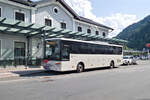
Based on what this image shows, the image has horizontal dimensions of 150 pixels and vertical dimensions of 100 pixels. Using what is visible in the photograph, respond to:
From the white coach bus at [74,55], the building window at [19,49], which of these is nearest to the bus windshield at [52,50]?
the white coach bus at [74,55]

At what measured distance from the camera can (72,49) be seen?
44.2 ft

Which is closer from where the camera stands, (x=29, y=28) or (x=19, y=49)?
(x=29, y=28)

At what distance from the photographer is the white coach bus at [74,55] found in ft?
41.2

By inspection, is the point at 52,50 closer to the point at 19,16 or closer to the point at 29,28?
the point at 29,28

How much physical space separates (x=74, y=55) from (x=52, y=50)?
2.07 m

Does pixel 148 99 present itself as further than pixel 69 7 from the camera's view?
No

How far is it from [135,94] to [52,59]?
25.6 feet

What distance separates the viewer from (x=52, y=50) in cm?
1290

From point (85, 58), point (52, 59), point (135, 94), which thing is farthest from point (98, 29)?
point (135, 94)

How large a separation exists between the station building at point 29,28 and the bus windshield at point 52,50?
9.74ft

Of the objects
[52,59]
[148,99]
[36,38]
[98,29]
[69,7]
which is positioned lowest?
[148,99]

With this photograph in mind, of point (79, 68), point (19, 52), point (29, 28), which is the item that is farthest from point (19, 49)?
point (79, 68)

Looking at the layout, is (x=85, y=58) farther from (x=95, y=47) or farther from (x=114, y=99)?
(x=114, y=99)

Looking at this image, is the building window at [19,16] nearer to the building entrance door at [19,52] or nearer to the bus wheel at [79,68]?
the building entrance door at [19,52]
